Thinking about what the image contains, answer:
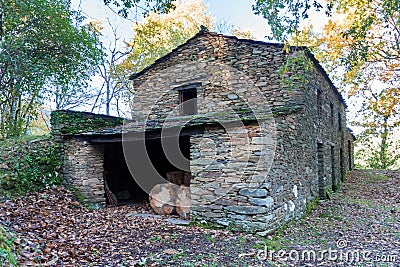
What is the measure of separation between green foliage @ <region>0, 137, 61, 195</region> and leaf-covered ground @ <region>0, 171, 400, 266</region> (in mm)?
390

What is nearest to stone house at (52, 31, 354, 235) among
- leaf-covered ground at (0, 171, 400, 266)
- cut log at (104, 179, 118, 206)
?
cut log at (104, 179, 118, 206)

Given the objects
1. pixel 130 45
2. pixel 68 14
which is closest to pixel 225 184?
pixel 68 14

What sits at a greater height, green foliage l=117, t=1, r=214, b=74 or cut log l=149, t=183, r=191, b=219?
green foliage l=117, t=1, r=214, b=74

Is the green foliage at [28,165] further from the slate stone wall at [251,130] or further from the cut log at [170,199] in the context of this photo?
the slate stone wall at [251,130]

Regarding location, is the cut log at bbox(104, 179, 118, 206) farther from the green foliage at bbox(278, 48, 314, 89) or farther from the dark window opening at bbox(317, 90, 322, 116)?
the dark window opening at bbox(317, 90, 322, 116)

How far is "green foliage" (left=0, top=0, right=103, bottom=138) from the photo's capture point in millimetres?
9055

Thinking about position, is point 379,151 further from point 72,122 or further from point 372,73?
point 72,122

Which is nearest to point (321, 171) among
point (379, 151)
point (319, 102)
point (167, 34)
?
point (319, 102)

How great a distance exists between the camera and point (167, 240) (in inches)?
214

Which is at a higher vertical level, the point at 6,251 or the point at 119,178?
the point at 119,178

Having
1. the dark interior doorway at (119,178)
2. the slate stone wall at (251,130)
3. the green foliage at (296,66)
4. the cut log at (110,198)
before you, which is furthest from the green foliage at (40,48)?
the green foliage at (296,66)

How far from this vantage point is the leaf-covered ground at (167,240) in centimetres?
445

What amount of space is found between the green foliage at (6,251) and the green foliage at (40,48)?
21.8 ft

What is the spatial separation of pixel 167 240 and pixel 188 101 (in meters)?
5.80
